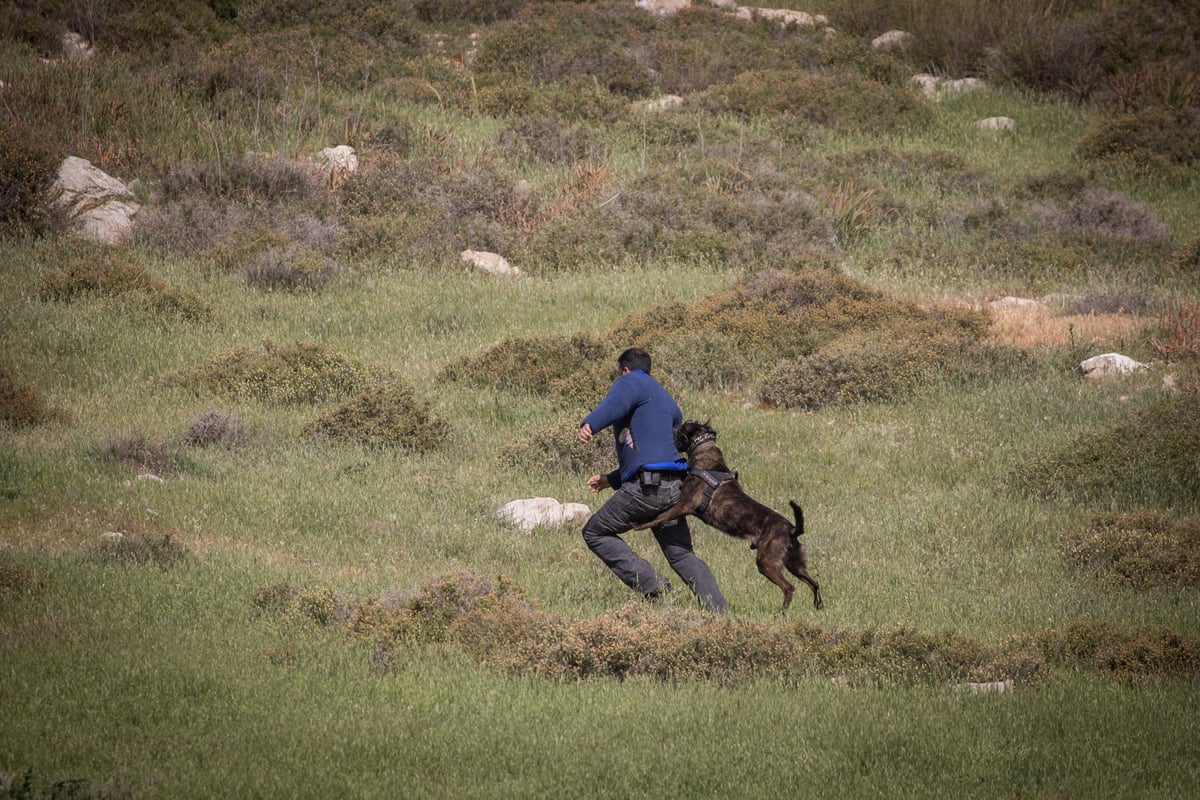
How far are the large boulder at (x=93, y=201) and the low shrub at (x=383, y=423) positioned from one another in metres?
8.07

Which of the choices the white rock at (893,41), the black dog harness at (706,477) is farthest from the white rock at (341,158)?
the white rock at (893,41)

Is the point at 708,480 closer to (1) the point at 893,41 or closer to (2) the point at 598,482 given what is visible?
(2) the point at 598,482

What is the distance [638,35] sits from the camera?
116 ft

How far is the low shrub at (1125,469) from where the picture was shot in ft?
41.9

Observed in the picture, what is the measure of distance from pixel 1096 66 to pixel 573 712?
1162 inches

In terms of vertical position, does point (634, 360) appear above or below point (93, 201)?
above

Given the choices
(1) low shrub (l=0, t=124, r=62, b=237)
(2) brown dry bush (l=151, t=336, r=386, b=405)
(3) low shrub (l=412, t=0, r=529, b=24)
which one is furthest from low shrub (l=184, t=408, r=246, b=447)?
(3) low shrub (l=412, t=0, r=529, b=24)

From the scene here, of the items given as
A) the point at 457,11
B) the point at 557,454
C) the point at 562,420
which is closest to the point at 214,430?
the point at 557,454

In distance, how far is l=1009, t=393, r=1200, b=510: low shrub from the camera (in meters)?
12.8

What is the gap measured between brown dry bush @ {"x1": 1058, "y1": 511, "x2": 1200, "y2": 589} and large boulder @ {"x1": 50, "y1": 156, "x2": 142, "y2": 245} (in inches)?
587

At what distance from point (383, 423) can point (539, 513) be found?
2827mm

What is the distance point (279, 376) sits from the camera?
15.5 m

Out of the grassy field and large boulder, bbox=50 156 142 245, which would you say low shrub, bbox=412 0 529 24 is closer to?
the grassy field

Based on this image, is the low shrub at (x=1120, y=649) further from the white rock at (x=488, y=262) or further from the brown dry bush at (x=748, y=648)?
the white rock at (x=488, y=262)
